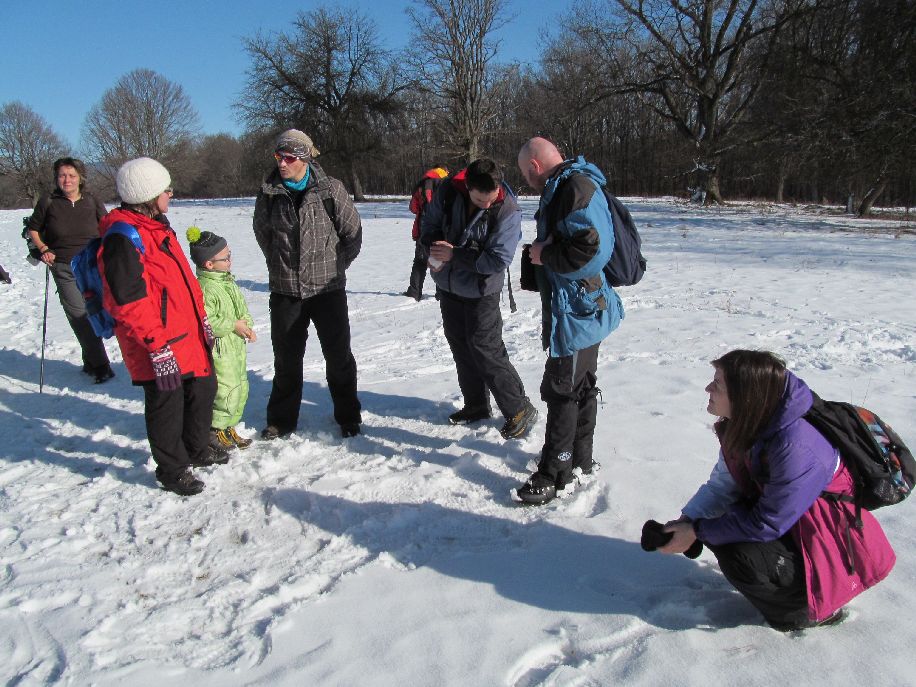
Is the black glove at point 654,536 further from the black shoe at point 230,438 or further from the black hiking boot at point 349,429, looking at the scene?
the black shoe at point 230,438

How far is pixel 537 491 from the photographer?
3279 millimetres

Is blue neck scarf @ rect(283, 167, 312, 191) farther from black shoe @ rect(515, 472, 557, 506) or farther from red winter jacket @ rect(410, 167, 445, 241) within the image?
red winter jacket @ rect(410, 167, 445, 241)

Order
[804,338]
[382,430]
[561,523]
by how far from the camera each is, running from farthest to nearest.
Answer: [804,338], [382,430], [561,523]

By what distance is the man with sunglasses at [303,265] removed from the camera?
3.88 metres

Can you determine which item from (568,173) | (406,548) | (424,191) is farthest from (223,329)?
(424,191)

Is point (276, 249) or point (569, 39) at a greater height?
point (569, 39)

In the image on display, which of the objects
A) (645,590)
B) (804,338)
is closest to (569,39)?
(804,338)

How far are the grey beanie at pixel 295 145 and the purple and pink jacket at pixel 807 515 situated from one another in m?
2.99

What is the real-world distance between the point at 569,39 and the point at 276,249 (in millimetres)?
30410

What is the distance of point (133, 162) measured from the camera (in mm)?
3357

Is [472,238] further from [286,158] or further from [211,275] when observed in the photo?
[211,275]

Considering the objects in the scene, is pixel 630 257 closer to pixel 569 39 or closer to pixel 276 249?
pixel 276 249

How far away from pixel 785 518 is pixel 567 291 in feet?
4.77

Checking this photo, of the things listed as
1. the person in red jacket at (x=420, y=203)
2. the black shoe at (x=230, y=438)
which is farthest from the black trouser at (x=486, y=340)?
the person in red jacket at (x=420, y=203)
